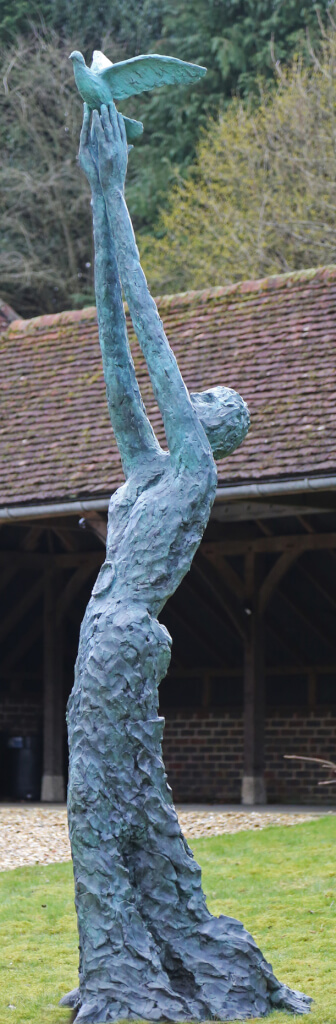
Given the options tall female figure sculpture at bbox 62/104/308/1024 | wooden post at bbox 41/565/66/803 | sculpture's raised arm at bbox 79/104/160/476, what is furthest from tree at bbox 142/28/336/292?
tall female figure sculpture at bbox 62/104/308/1024

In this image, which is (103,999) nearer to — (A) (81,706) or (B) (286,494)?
(A) (81,706)

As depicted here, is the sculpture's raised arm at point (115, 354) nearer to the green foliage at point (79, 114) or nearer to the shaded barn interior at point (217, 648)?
the shaded barn interior at point (217, 648)

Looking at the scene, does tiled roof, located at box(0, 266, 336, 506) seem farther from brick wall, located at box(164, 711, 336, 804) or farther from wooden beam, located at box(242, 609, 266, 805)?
brick wall, located at box(164, 711, 336, 804)

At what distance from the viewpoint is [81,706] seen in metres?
5.61

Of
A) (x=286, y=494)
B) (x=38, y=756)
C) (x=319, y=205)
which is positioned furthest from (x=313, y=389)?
(x=319, y=205)

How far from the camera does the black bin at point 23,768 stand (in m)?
15.8

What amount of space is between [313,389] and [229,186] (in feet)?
44.4

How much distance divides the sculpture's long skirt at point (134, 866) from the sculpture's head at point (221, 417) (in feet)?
2.68

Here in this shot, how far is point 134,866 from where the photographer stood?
18.4ft

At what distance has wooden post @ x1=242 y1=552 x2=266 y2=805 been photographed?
13539 mm

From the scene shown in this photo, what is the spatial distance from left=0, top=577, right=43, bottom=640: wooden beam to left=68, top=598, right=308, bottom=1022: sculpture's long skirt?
9888 millimetres

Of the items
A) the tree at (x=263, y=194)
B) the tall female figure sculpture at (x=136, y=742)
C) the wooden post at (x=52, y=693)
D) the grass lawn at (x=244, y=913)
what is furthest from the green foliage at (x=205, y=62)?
the tall female figure sculpture at (x=136, y=742)

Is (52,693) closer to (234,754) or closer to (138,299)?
(234,754)

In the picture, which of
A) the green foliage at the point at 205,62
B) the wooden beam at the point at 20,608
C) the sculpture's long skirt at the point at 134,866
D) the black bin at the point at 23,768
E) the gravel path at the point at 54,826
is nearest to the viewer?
the sculpture's long skirt at the point at 134,866
